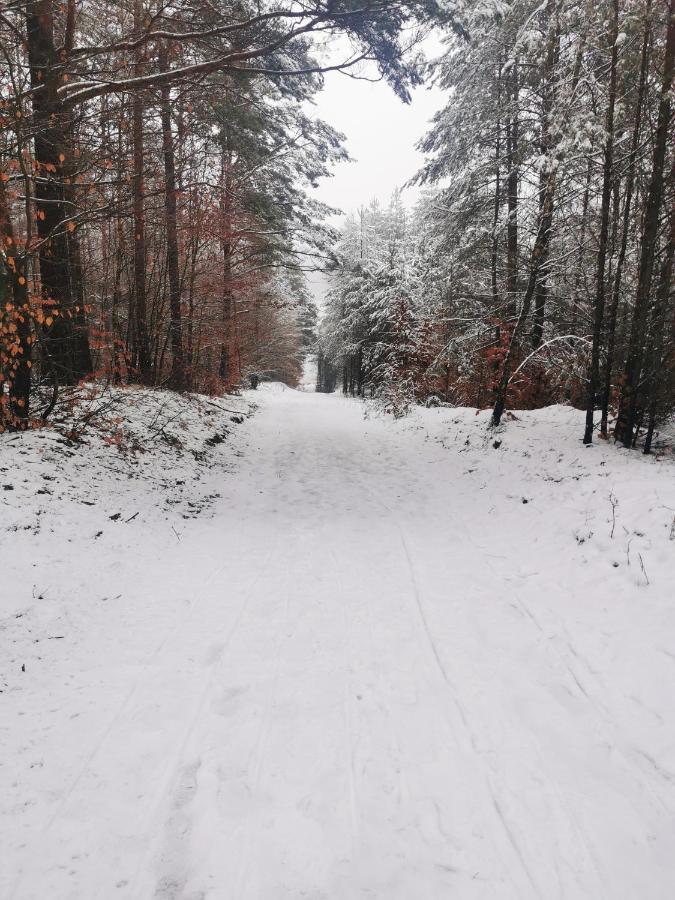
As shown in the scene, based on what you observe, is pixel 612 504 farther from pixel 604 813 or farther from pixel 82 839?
pixel 82 839

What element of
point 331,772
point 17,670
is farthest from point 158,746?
point 17,670

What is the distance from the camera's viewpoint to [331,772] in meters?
2.53

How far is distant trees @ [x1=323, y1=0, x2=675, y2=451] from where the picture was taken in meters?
6.49

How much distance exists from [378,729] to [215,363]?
15554 millimetres

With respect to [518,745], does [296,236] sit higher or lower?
higher

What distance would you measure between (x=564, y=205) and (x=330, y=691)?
932 centimetres

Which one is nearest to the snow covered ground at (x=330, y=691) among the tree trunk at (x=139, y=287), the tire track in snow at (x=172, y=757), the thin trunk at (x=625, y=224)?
the tire track in snow at (x=172, y=757)

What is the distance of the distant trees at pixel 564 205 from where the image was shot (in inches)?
256

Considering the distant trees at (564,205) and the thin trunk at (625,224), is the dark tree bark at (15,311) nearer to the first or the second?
the distant trees at (564,205)

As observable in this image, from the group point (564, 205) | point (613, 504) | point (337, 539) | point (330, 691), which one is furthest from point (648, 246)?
point (330, 691)

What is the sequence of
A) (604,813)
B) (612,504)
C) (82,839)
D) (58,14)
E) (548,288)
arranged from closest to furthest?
(82,839)
(604,813)
(612,504)
(58,14)
(548,288)

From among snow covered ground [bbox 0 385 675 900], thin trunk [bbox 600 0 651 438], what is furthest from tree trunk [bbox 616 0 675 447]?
snow covered ground [bbox 0 385 675 900]

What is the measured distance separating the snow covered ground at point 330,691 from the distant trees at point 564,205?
2174mm

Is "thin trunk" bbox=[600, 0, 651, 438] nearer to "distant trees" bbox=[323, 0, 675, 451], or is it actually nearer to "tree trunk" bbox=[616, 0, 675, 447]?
"distant trees" bbox=[323, 0, 675, 451]
